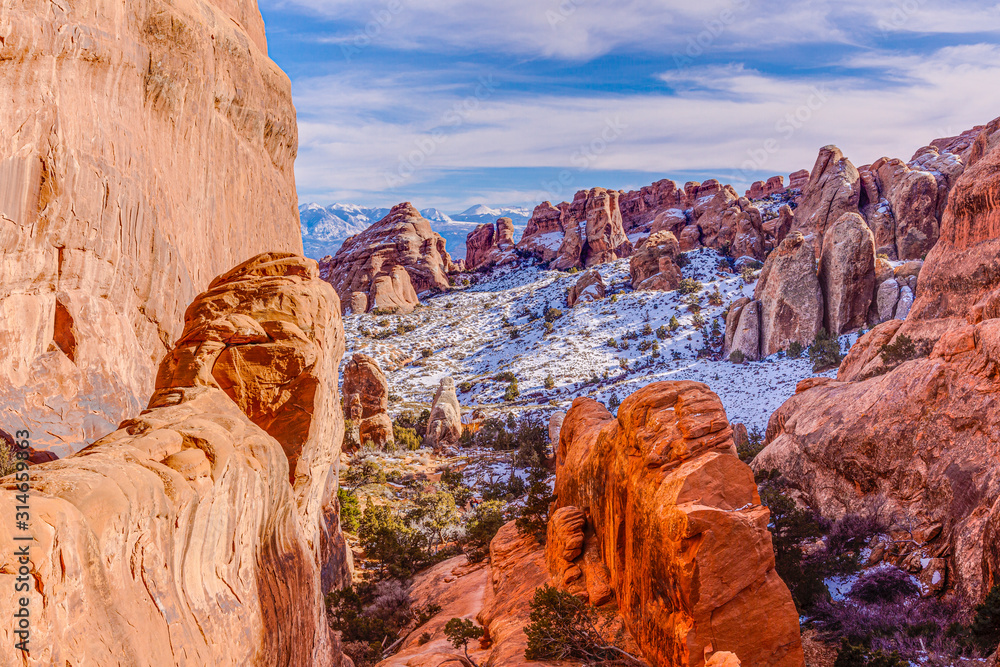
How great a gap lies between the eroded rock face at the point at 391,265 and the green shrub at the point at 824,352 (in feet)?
164

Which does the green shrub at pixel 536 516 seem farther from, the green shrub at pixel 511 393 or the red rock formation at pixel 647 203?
the red rock formation at pixel 647 203

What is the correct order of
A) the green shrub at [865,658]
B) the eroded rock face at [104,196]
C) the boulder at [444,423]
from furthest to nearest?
the boulder at [444,423] < the eroded rock face at [104,196] < the green shrub at [865,658]

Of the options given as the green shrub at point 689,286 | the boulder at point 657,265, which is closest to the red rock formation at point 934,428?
the green shrub at point 689,286

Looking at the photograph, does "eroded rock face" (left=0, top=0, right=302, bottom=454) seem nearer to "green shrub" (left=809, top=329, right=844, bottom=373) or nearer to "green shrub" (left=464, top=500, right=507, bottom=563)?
"green shrub" (left=464, top=500, right=507, bottom=563)

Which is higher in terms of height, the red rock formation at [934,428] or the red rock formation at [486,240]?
the red rock formation at [486,240]

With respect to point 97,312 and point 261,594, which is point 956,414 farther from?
point 97,312

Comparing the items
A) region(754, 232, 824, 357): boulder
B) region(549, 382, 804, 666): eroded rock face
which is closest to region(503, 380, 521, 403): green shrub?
region(754, 232, 824, 357): boulder

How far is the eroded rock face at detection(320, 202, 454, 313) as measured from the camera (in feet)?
237

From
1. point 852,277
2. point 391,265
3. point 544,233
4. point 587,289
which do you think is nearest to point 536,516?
point 852,277

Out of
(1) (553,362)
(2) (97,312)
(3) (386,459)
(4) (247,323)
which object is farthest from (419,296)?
(4) (247,323)

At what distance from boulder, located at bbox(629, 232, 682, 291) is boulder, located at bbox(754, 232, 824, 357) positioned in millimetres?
20959

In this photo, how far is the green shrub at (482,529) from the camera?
19253 mm

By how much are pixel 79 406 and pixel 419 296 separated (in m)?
71.1

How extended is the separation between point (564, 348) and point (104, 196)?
42.8m
